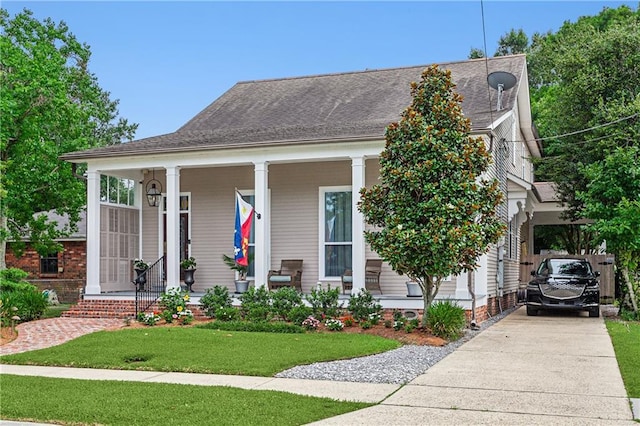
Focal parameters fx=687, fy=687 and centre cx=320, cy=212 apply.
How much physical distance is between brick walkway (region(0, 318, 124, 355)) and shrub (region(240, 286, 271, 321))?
2.62 meters

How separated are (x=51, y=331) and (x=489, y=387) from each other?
30.3ft

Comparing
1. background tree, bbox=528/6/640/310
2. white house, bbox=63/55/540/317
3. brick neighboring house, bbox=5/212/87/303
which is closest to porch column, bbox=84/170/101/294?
white house, bbox=63/55/540/317

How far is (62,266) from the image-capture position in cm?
2492

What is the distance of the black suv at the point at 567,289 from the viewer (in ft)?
55.2

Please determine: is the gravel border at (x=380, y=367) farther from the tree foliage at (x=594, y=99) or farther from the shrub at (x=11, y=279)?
the tree foliage at (x=594, y=99)

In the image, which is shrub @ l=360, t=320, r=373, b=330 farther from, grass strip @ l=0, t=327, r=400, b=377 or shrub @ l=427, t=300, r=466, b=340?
shrub @ l=427, t=300, r=466, b=340

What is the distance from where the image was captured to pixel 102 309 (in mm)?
16172

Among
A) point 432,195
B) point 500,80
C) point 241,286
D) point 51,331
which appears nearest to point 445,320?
point 432,195

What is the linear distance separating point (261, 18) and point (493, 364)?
16.3 m

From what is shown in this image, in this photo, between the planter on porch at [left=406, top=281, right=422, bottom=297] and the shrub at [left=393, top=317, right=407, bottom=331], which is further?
the planter on porch at [left=406, top=281, right=422, bottom=297]

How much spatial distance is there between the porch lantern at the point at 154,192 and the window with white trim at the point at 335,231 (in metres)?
4.75

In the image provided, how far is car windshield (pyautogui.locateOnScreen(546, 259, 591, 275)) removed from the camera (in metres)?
17.3

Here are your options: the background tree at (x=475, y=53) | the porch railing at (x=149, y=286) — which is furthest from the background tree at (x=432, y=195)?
the background tree at (x=475, y=53)

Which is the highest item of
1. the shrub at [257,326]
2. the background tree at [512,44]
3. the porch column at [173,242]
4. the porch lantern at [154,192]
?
the background tree at [512,44]
